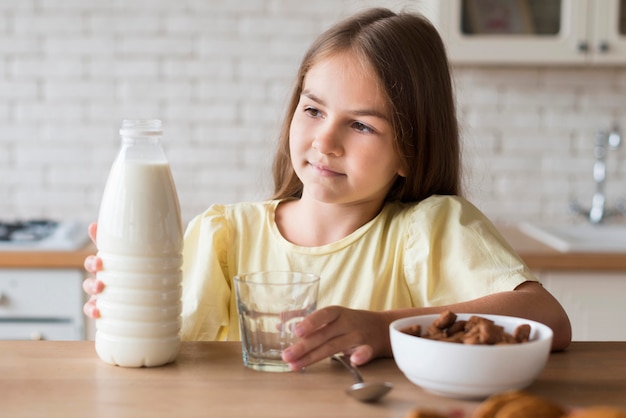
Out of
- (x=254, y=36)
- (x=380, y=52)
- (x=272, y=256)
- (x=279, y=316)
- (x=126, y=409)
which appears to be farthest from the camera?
(x=254, y=36)

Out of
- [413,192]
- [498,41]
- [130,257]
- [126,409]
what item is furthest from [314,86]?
[498,41]

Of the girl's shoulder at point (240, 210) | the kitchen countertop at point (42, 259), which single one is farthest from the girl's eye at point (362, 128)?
the kitchen countertop at point (42, 259)

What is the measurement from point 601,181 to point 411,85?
5.91 feet

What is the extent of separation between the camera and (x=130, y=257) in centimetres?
110

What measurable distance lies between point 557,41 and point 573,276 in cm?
81

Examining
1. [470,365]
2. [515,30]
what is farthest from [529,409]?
[515,30]

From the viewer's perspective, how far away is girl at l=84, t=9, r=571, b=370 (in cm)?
145

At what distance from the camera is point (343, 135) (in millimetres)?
1446

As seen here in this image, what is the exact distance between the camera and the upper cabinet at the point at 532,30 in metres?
2.82

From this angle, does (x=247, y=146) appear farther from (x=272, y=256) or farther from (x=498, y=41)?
(x=272, y=256)

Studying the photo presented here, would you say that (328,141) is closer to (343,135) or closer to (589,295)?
(343,135)

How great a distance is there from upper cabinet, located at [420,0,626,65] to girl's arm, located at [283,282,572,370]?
1.66 m

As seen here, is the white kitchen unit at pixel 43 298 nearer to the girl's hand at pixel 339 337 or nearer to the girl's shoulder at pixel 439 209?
the girl's shoulder at pixel 439 209

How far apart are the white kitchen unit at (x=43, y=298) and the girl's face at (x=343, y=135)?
1266 millimetres
